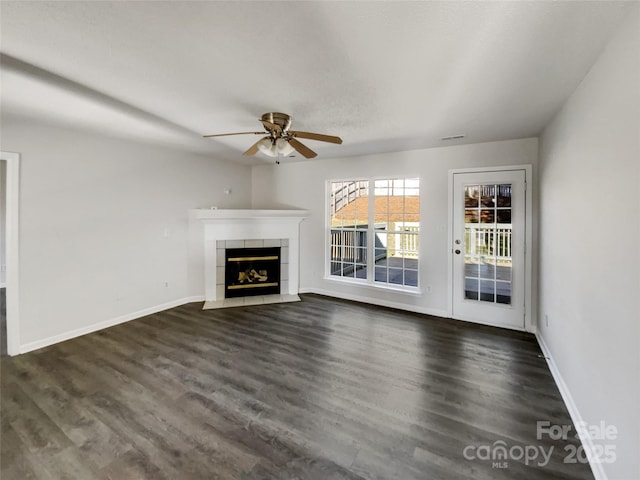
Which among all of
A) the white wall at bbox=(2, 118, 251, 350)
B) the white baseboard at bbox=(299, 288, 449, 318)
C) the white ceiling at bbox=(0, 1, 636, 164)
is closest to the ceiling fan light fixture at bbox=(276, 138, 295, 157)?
the white ceiling at bbox=(0, 1, 636, 164)

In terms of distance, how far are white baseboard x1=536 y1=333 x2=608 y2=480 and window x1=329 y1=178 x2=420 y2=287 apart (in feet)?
6.17

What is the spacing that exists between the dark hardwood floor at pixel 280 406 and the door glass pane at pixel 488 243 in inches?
23.1

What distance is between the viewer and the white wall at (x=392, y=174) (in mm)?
3662

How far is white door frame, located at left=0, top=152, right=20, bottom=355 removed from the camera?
108 inches

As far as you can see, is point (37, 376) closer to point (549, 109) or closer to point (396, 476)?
point (396, 476)

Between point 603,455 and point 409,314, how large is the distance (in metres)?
2.58

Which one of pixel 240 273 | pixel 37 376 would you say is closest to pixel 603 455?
pixel 37 376

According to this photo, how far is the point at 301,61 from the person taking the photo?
179 centimetres

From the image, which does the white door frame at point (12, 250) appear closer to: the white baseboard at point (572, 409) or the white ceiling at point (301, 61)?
the white ceiling at point (301, 61)

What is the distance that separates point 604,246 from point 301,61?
83.4 inches

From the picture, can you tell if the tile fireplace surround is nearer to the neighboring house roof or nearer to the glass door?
the neighboring house roof

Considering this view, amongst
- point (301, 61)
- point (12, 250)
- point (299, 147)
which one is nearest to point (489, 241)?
point (299, 147)

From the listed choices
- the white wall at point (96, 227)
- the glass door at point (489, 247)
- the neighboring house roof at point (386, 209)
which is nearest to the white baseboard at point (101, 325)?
the white wall at point (96, 227)

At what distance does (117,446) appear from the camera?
1695 millimetres
